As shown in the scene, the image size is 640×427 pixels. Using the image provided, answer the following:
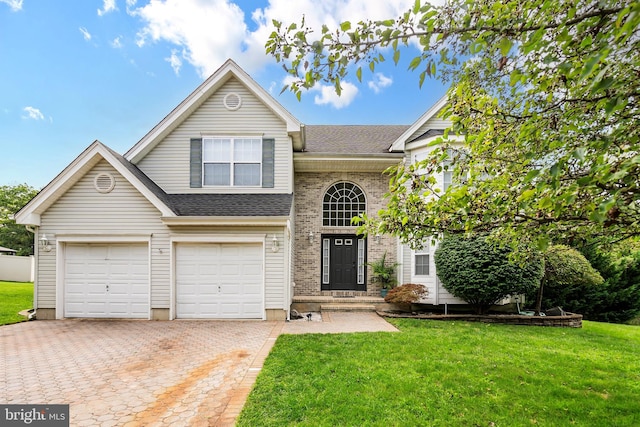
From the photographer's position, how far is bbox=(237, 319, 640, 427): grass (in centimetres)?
380

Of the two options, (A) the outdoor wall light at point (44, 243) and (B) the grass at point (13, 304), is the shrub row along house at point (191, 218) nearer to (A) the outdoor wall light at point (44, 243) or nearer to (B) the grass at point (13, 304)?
(A) the outdoor wall light at point (44, 243)

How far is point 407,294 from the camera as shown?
1010 centimetres

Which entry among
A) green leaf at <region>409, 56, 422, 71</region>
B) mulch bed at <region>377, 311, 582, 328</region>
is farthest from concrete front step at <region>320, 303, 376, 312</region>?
green leaf at <region>409, 56, 422, 71</region>

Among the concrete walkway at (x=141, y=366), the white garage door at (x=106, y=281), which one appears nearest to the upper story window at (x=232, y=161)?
the white garage door at (x=106, y=281)

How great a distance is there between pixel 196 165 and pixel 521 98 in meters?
9.32

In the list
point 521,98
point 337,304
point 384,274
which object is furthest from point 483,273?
point 521,98

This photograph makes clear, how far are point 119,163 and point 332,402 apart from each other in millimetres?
8530

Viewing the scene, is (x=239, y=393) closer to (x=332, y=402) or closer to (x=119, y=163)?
(x=332, y=402)

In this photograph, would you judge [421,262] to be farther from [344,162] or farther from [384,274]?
[344,162]

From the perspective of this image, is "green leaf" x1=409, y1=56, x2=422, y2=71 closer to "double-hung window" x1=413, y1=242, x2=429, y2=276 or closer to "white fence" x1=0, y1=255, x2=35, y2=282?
"double-hung window" x1=413, y1=242, x2=429, y2=276

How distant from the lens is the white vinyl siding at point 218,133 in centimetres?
1033

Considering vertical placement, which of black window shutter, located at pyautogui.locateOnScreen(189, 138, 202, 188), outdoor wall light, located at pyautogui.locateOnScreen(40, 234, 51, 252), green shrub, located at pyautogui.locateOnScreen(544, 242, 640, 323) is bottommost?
green shrub, located at pyautogui.locateOnScreen(544, 242, 640, 323)

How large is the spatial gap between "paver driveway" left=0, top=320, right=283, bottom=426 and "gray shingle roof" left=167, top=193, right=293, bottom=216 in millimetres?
3170

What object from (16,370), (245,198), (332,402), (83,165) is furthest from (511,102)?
(83,165)
